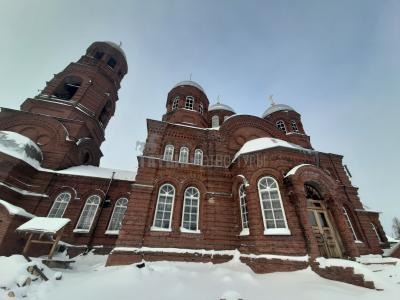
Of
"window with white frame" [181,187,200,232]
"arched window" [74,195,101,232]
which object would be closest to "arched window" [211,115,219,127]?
"window with white frame" [181,187,200,232]

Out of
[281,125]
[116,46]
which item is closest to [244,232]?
[281,125]

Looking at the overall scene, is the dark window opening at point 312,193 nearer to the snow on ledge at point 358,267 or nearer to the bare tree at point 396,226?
the snow on ledge at point 358,267

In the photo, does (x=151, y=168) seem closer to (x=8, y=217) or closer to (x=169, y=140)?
(x=169, y=140)

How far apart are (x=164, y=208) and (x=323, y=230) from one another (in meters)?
8.50

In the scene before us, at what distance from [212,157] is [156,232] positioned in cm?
581

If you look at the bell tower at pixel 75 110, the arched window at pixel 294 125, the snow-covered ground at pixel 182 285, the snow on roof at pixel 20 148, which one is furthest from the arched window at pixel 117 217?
the arched window at pixel 294 125

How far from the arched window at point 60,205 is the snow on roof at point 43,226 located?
15.5 feet

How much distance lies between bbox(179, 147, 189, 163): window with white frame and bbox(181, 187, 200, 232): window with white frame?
6.58ft

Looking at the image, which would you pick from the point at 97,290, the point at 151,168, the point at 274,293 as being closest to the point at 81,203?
the point at 151,168

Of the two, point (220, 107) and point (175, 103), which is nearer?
point (175, 103)

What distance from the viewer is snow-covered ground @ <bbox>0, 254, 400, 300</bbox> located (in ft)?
19.1

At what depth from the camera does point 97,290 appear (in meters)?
6.14

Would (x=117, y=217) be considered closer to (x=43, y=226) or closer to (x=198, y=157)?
(x=43, y=226)

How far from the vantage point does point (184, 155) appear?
13484 mm
